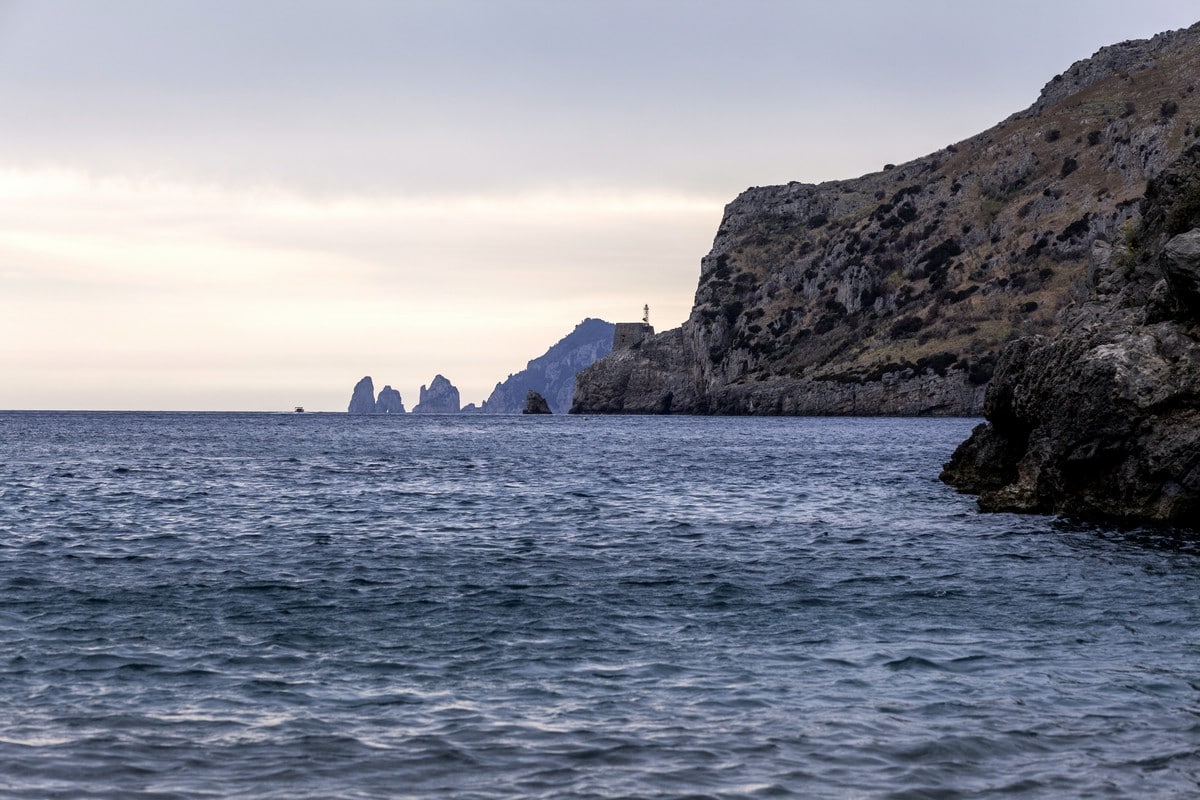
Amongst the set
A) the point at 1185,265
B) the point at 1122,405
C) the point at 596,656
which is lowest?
the point at 596,656

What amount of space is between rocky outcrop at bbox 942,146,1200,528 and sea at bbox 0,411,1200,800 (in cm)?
192

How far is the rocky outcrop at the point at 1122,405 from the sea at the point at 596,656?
6.30 feet

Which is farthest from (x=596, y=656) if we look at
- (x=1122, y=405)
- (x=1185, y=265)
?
(x=1185, y=265)

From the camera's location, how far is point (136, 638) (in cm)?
1956

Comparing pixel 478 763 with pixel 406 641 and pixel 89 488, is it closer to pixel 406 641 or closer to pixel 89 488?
pixel 406 641

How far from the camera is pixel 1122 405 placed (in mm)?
34906

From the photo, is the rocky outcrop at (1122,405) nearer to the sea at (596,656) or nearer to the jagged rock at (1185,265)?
the jagged rock at (1185,265)

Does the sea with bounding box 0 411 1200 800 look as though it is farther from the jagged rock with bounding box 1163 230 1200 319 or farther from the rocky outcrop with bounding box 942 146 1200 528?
the jagged rock with bounding box 1163 230 1200 319

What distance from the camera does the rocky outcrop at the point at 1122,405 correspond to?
33.8 m

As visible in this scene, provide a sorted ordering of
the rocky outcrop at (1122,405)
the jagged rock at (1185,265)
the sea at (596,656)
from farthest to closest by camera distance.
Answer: the jagged rock at (1185,265), the rocky outcrop at (1122,405), the sea at (596,656)

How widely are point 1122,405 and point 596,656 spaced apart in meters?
24.1

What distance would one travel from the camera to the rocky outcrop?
3384cm

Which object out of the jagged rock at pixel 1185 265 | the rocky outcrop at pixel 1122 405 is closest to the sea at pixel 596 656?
the rocky outcrop at pixel 1122 405

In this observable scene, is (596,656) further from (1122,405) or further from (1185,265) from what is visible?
(1185,265)
